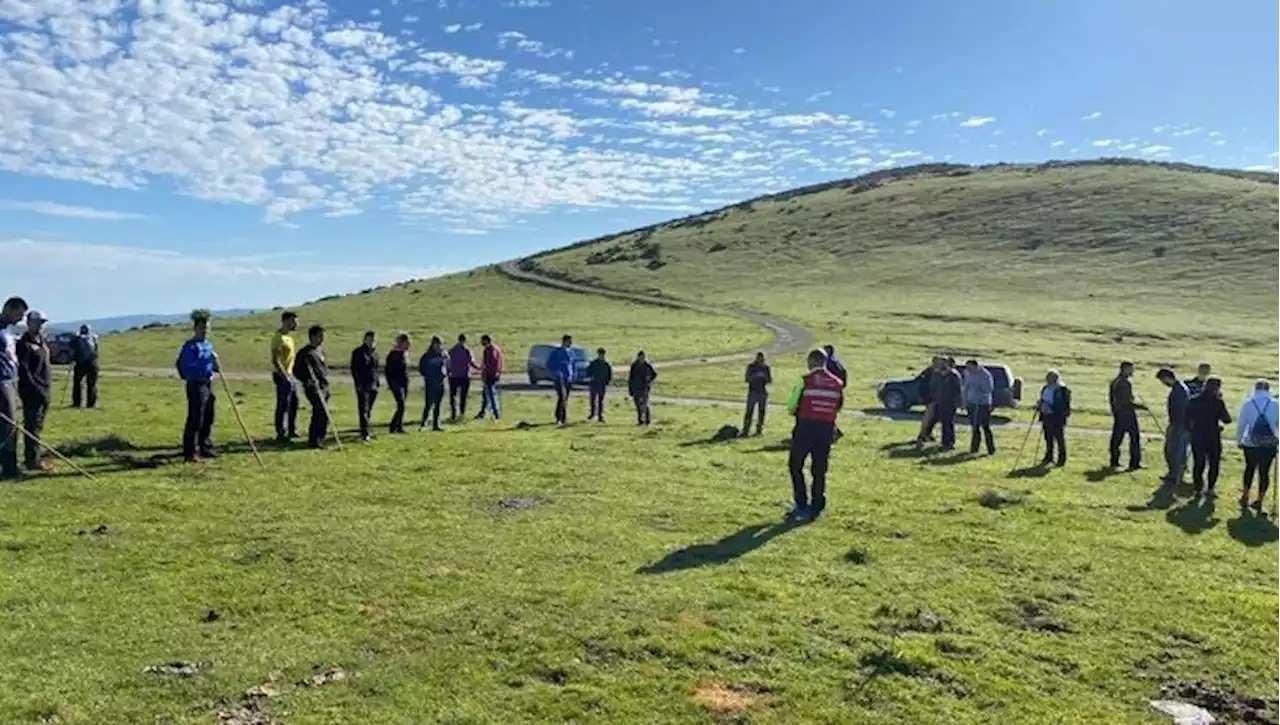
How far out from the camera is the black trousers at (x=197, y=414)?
18.9 metres

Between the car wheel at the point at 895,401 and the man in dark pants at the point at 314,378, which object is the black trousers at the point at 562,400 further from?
the car wheel at the point at 895,401

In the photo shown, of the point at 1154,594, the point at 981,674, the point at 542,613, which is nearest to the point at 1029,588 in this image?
the point at 1154,594

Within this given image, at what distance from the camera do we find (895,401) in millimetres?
37750

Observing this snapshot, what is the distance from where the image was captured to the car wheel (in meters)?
37.5

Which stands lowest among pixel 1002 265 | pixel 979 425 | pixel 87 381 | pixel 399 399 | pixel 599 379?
pixel 979 425

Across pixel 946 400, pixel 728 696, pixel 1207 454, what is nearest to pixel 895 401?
pixel 946 400

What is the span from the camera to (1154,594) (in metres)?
12.5

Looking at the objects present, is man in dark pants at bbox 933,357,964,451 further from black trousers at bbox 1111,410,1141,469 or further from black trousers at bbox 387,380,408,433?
black trousers at bbox 387,380,408,433

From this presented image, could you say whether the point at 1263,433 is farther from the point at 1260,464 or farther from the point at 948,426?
the point at 948,426

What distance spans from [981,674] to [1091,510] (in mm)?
9313

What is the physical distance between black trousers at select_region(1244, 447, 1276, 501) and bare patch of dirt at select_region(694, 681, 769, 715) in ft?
42.4

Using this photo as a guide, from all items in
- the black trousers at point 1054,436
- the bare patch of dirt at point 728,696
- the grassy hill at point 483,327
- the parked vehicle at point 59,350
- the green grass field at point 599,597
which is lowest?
the bare patch of dirt at point 728,696

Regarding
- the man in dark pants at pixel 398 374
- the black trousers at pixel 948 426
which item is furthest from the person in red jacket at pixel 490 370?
the black trousers at pixel 948 426

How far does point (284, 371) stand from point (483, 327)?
54.1 m
